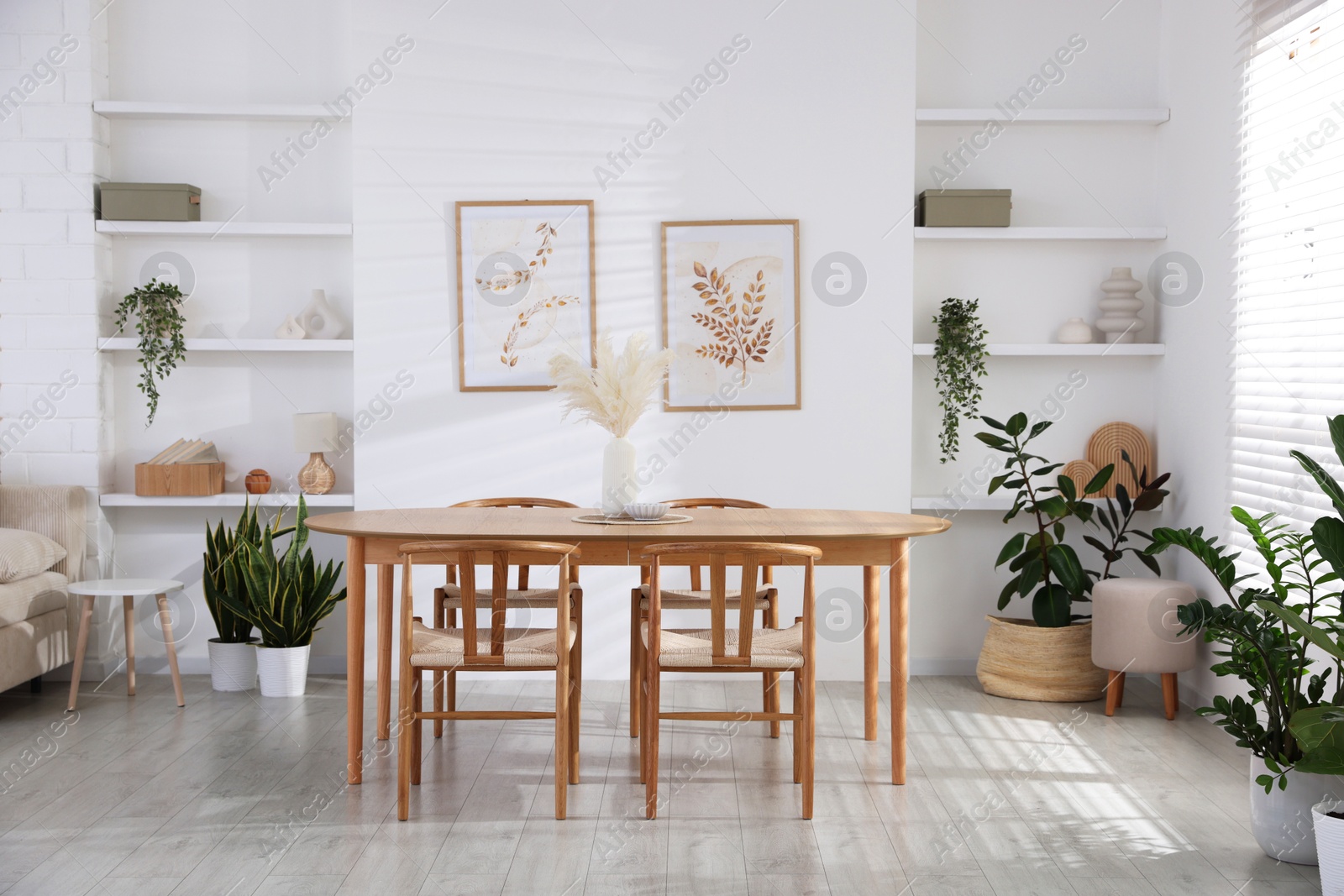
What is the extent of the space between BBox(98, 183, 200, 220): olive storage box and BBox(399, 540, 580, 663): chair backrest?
2496mm

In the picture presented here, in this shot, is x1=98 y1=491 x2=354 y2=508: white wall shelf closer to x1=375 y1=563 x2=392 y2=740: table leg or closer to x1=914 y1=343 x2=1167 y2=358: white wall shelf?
x1=375 y1=563 x2=392 y2=740: table leg

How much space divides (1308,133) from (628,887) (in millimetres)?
3397

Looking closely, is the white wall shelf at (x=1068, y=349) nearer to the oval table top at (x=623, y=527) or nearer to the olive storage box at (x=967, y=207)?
the olive storage box at (x=967, y=207)

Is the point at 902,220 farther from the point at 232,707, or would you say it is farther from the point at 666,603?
the point at 232,707

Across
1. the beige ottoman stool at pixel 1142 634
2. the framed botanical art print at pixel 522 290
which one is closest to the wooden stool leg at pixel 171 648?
the framed botanical art print at pixel 522 290

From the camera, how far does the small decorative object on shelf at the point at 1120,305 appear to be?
4891mm

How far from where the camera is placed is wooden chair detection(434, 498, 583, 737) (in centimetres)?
374

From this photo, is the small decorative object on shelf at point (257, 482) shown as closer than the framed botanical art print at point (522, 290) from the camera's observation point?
No

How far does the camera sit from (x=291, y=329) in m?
4.87

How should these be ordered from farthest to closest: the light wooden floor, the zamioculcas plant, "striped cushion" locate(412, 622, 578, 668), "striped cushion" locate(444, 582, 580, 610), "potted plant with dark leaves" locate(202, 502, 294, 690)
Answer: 1. "potted plant with dark leaves" locate(202, 502, 294, 690)
2. the zamioculcas plant
3. "striped cushion" locate(444, 582, 580, 610)
4. "striped cushion" locate(412, 622, 578, 668)
5. the light wooden floor

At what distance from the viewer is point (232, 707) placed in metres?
4.38

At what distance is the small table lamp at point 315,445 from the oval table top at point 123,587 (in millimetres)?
693

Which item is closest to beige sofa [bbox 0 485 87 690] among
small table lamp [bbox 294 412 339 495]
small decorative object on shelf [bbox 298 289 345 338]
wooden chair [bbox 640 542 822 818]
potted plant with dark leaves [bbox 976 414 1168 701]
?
small table lamp [bbox 294 412 339 495]

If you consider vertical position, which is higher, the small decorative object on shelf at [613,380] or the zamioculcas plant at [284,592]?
the small decorative object on shelf at [613,380]
